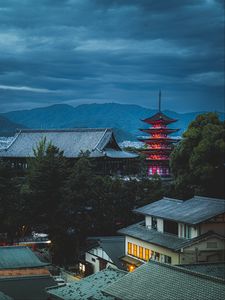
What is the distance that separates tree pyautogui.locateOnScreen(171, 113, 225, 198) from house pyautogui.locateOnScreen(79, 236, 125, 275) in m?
7.99

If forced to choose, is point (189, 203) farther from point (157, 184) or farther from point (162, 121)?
point (162, 121)

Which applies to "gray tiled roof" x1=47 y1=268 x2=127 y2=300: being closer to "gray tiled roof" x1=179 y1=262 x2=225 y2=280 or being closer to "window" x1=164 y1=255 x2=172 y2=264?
"gray tiled roof" x1=179 y1=262 x2=225 y2=280

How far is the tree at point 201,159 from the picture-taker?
1720 inches

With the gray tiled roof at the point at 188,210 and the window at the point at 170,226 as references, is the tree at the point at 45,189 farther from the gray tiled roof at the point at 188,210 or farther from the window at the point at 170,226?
the window at the point at 170,226

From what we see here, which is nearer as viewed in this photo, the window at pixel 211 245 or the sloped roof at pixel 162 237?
the sloped roof at pixel 162 237

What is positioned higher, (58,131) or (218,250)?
(58,131)

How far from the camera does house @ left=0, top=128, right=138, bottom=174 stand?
58531mm

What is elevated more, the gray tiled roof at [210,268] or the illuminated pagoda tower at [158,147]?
the illuminated pagoda tower at [158,147]

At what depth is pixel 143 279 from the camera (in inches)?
882

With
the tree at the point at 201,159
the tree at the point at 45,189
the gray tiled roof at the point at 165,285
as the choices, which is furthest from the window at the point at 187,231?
the tree at the point at 45,189

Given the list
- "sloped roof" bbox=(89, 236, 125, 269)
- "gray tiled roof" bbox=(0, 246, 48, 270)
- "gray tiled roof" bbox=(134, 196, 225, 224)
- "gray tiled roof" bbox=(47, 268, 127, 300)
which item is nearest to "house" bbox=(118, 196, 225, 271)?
"gray tiled roof" bbox=(134, 196, 225, 224)

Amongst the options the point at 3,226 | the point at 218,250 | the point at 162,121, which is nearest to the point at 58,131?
the point at 162,121

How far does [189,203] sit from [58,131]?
3000cm

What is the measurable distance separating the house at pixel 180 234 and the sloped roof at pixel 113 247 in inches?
33.7
